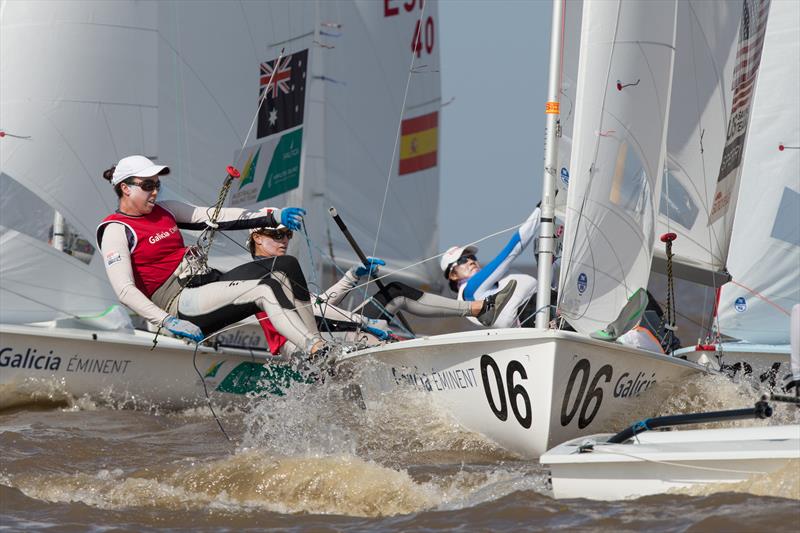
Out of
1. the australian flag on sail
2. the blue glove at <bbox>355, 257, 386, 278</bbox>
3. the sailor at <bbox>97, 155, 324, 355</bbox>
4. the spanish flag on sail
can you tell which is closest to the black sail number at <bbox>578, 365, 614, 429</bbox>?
the sailor at <bbox>97, 155, 324, 355</bbox>

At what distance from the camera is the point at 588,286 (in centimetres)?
614

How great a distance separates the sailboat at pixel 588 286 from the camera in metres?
5.70

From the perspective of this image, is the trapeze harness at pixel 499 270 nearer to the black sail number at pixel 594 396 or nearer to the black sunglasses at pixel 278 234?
the black sunglasses at pixel 278 234

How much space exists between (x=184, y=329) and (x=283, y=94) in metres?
5.41

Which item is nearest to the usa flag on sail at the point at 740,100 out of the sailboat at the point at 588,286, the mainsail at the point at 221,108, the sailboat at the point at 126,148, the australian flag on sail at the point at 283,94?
the sailboat at the point at 588,286

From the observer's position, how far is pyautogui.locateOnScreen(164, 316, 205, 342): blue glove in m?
6.09

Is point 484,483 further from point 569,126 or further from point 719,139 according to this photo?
point 569,126

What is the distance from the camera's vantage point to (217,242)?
10.5 meters

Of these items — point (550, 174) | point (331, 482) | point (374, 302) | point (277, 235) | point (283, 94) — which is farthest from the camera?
point (283, 94)

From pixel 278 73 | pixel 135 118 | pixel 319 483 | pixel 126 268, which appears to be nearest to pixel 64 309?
pixel 135 118

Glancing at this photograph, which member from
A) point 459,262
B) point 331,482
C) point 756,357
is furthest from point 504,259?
point 331,482

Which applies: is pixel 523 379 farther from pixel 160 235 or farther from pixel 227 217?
pixel 160 235

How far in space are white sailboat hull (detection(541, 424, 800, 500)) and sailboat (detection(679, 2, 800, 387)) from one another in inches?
221

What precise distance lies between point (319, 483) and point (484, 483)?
2.09ft
